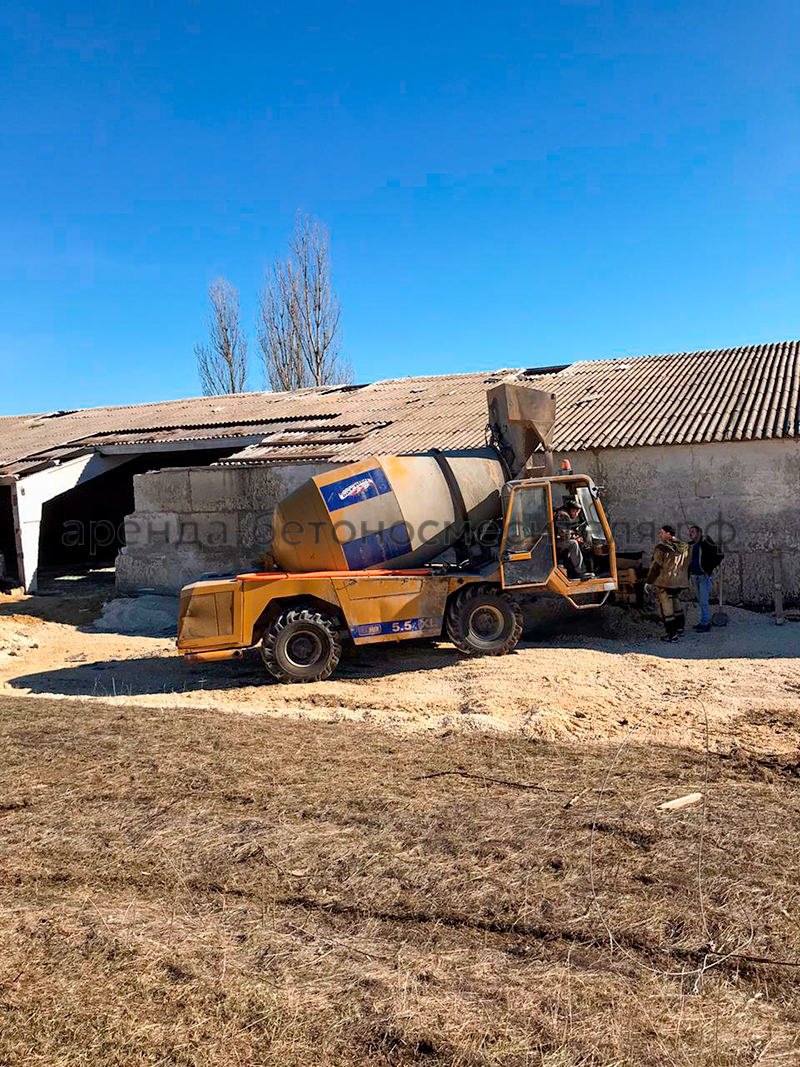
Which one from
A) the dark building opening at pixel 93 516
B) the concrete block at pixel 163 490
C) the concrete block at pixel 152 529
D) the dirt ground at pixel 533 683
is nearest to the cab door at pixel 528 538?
the dirt ground at pixel 533 683

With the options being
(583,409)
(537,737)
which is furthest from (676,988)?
(583,409)

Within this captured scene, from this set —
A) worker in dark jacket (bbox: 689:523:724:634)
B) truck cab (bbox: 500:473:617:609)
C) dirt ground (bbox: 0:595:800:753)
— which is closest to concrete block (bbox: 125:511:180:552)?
dirt ground (bbox: 0:595:800:753)

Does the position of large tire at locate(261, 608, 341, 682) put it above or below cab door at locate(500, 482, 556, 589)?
below

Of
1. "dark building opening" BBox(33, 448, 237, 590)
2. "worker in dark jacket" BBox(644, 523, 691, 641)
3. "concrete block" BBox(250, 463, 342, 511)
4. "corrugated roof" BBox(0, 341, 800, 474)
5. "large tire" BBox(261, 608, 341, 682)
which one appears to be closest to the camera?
"large tire" BBox(261, 608, 341, 682)

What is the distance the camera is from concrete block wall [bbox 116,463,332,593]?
15555 millimetres

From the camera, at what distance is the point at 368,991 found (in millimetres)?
3309

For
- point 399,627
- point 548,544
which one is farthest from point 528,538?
point 399,627

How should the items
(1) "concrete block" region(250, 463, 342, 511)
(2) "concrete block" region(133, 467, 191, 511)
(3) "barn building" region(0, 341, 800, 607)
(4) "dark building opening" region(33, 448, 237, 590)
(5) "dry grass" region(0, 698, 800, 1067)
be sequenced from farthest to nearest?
(4) "dark building opening" region(33, 448, 237, 590) < (2) "concrete block" region(133, 467, 191, 511) < (1) "concrete block" region(250, 463, 342, 511) < (3) "barn building" region(0, 341, 800, 607) < (5) "dry grass" region(0, 698, 800, 1067)

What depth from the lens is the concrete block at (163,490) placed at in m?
16.0

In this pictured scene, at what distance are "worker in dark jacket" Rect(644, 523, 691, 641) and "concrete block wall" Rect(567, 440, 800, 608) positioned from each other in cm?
232

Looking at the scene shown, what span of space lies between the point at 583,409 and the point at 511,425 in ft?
19.7

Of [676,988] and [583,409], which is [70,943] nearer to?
[676,988]

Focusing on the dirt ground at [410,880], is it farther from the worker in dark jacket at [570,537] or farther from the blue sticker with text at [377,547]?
the blue sticker with text at [377,547]

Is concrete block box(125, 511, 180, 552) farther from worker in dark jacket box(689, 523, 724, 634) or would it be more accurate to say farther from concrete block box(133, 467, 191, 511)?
worker in dark jacket box(689, 523, 724, 634)
